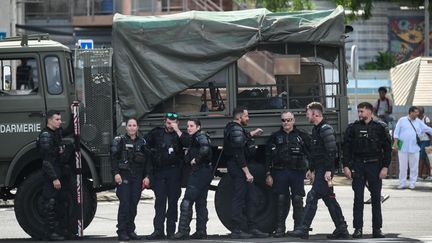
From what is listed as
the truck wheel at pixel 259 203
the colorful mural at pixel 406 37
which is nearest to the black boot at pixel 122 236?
the truck wheel at pixel 259 203

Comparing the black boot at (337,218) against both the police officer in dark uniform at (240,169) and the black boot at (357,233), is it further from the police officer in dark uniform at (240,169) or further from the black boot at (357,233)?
the police officer in dark uniform at (240,169)

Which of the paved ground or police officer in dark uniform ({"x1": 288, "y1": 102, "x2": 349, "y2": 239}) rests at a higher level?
police officer in dark uniform ({"x1": 288, "y1": 102, "x2": 349, "y2": 239})

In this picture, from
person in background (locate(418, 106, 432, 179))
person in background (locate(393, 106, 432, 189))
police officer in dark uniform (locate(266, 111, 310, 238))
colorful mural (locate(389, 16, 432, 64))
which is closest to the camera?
police officer in dark uniform (locate(266, 111, 310, 238))

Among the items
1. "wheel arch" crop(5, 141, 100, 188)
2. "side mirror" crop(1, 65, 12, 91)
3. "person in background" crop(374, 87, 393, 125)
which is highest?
"side mirror" crop(1, 65, 12, 91)

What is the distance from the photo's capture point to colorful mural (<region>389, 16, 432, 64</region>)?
43.9m

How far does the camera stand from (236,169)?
1343cm

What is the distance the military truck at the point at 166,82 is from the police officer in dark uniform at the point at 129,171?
1.03ft

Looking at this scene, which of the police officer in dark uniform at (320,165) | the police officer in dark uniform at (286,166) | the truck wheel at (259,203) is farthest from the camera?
the truck wheel at (259,203)

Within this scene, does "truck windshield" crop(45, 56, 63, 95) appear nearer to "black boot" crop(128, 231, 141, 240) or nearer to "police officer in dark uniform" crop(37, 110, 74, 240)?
"police officer in dark uniform" crop(37, 110, 74, 240)

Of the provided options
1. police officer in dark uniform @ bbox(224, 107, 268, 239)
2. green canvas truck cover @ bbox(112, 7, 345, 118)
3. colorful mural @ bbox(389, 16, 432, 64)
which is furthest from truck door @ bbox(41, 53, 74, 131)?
colorful mural @ bbox(389, 16, 432, 64)

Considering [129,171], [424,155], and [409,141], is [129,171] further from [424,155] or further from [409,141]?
[424,155]

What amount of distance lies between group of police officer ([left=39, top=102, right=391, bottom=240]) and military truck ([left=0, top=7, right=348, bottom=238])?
0.91 feet

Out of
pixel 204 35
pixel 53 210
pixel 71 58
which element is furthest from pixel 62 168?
pixel 204 35

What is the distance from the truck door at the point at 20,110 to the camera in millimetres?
13508
